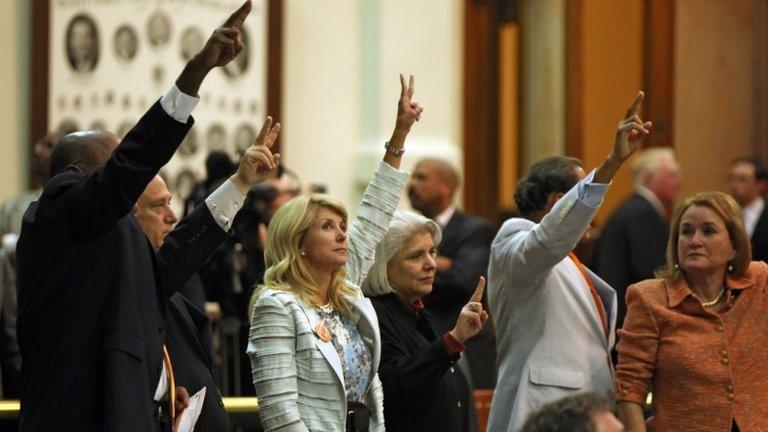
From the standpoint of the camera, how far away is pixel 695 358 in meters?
4.60

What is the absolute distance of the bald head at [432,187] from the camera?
761 centimetres

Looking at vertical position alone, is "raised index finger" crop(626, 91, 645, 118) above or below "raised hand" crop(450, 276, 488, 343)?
above

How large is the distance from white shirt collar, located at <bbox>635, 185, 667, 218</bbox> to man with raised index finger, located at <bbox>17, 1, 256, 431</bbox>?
5.57 metres

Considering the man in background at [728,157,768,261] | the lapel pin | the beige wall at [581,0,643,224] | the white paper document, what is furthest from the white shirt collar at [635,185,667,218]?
the white paper document

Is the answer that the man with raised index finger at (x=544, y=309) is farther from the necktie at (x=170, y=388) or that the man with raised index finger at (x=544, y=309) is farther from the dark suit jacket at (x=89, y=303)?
the dark suit jacket at (x=89, y=303)

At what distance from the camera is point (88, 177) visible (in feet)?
11.9

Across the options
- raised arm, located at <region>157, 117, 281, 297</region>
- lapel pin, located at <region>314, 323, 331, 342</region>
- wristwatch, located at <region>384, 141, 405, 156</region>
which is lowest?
lapel pin, located at <region>314, 323, 331, 342</region>

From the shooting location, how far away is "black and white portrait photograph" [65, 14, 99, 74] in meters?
8.71

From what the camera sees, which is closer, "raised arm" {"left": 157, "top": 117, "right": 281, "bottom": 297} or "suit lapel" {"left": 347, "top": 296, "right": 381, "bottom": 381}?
"raised arm" {"left": 157, "top": 117, "right": 281, "bottom": 297}

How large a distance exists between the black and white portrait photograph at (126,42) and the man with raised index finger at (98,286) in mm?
5076

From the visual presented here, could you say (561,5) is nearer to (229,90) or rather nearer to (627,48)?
(627,48)

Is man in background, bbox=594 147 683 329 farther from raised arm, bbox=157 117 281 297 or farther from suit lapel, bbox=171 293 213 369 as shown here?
raised arm, bbox=157 117 281 297

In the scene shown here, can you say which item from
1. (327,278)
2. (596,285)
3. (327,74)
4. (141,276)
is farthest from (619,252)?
(141,276)

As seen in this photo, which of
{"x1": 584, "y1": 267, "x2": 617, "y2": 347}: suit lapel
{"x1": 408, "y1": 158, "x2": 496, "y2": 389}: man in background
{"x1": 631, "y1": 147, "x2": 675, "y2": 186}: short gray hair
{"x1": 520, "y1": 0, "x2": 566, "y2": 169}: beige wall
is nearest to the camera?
{"x1": 584, "y1": 267, "x2": 617, "y2": 347}: suit lapel
